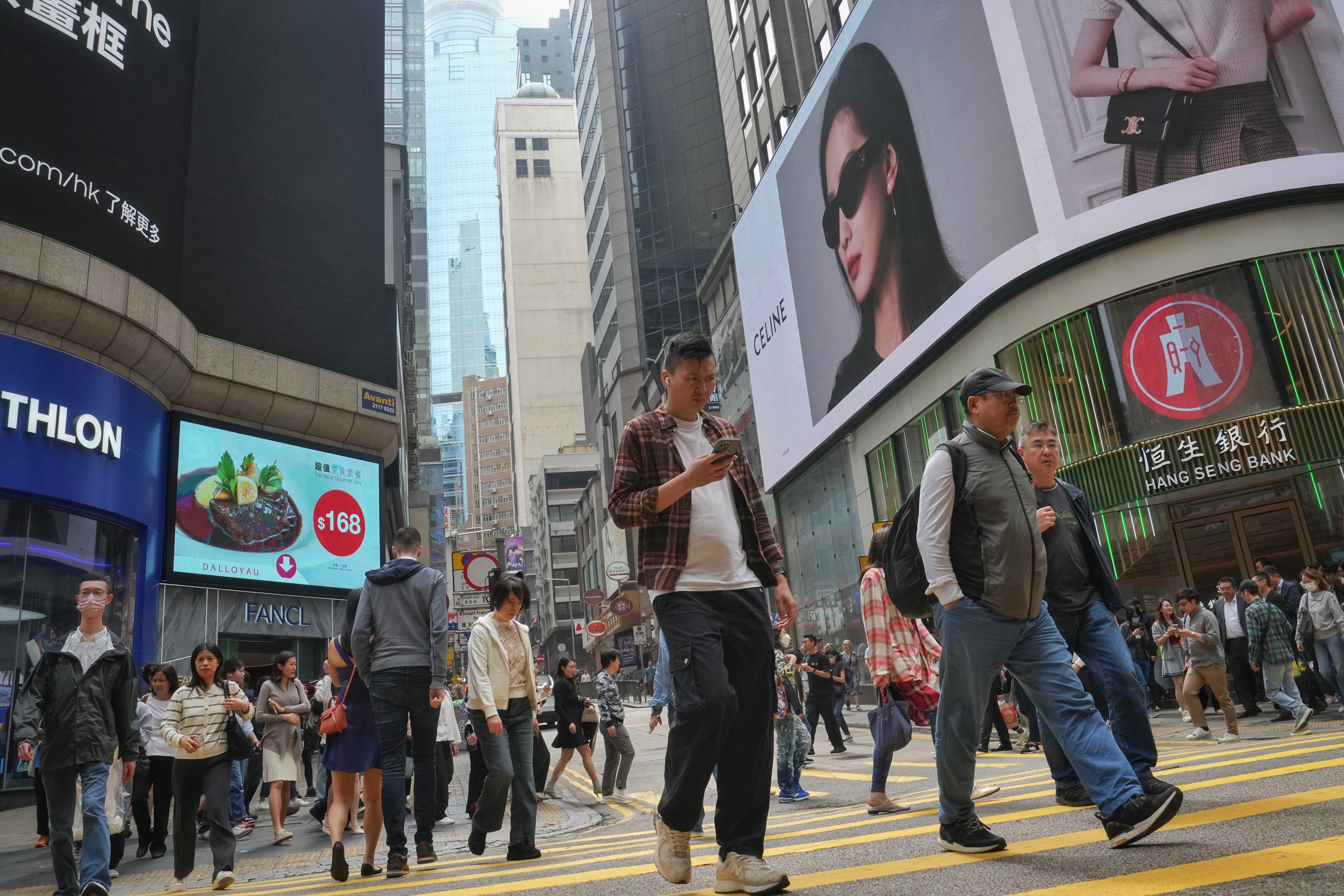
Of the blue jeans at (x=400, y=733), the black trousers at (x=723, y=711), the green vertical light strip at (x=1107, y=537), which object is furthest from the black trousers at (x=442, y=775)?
the green vertical light strip at (x=1107, y=537)

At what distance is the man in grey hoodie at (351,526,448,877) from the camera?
6.00 m

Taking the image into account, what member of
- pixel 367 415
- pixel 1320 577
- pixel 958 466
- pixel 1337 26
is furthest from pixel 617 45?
pixel 958 466

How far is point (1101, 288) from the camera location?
1914 centimetres

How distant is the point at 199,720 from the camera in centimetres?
658

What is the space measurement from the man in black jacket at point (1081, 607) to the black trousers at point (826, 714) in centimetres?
913

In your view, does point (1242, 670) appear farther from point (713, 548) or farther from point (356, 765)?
point (713, 548)

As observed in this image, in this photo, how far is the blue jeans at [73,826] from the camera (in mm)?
5645

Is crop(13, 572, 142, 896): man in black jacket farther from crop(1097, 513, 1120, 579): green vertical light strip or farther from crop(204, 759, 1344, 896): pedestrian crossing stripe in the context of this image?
crop(1097, 513, 1120, 579): green vertical light strip

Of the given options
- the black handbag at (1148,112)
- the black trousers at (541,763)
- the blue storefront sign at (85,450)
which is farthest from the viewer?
the black handbag at (1148,112)

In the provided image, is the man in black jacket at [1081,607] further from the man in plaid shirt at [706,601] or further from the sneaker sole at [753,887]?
the sneaker sole at [753,887]

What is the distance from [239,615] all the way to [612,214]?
2013 inches

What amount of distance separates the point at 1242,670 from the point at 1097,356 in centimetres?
802

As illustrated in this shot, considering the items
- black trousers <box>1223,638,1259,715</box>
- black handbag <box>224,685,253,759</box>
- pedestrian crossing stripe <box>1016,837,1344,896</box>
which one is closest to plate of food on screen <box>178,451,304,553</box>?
black handbag <box>224,685,253,759</box>

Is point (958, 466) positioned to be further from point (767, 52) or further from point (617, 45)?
point (617, 45)
